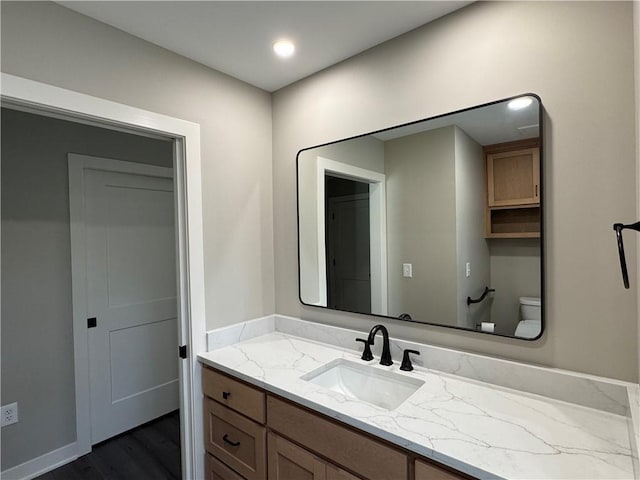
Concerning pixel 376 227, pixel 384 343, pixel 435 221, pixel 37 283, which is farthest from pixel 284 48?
pixel 37 283

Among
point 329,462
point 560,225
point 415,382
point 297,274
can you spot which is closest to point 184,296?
point 297,274

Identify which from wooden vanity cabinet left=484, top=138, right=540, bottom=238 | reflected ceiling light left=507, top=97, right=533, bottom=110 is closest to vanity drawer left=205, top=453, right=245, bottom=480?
wooden vanity cabinet left=484, top=138, right=540, bottom=238

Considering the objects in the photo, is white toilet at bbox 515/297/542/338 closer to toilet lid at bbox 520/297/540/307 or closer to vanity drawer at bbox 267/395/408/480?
toilet lid at bbox 520/297/540/307

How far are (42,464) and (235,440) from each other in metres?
1.54

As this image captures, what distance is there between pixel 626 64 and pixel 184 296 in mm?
2030

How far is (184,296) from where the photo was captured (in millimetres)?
1790

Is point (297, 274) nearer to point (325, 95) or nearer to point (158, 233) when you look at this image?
point (325, 95)

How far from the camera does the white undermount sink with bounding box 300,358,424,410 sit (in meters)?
1.48

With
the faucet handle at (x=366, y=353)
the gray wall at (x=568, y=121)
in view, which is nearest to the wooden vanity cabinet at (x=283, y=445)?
the faucet handle at (x=366, y=353)

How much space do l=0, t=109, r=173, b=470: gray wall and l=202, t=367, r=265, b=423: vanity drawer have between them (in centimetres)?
122

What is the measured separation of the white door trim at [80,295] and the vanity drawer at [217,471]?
116cm

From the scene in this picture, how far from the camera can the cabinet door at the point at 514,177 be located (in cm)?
129

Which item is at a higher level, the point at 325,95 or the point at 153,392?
the point at 325,95

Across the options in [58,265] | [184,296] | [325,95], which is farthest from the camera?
[58,265]
